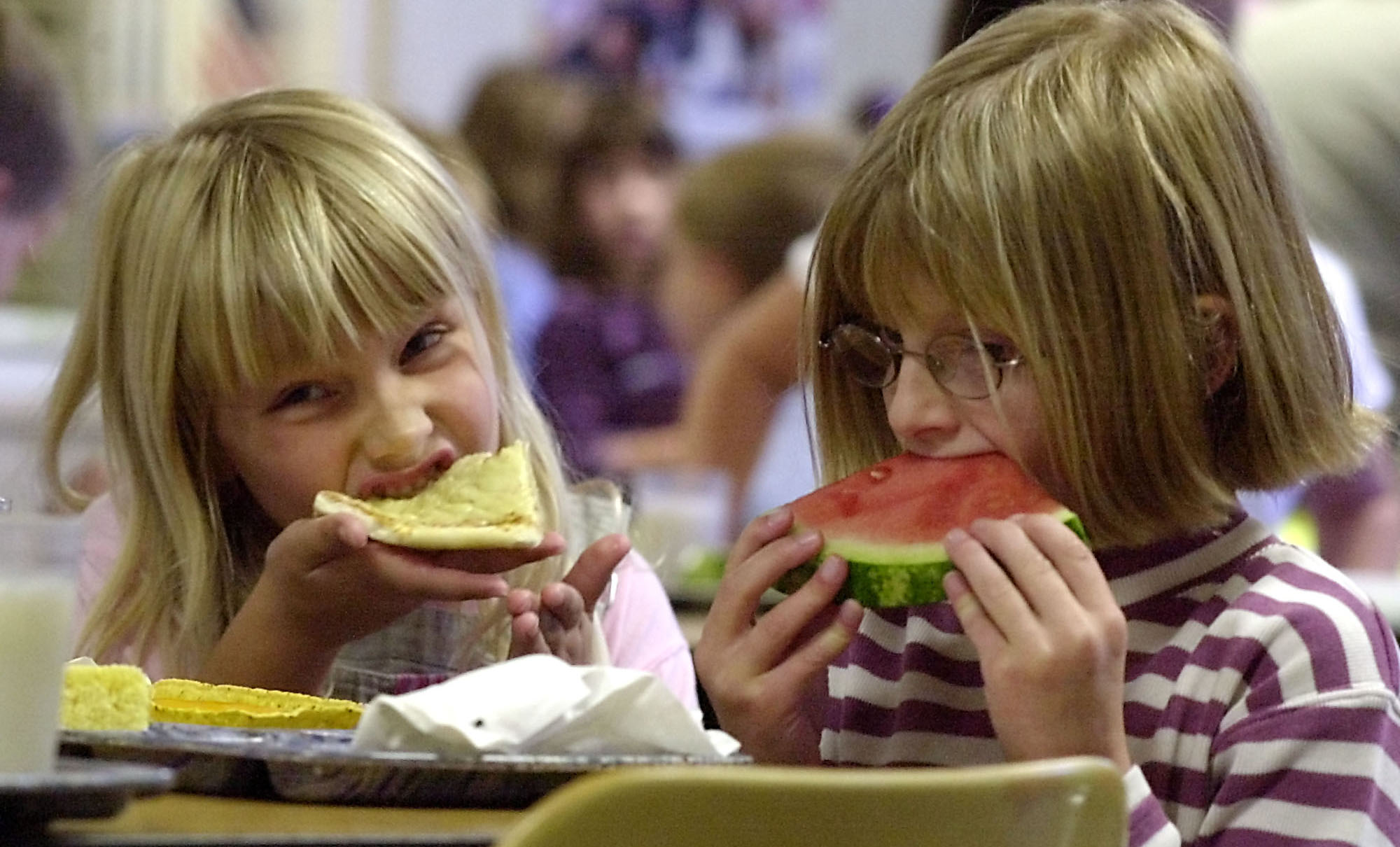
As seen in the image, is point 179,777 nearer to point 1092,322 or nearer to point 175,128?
point 1092,322

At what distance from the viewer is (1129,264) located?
163cm

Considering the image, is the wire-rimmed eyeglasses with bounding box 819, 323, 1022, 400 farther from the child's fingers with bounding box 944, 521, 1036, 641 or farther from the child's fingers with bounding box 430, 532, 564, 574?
the child's fingers with bounding box 430, 532, 564, 574

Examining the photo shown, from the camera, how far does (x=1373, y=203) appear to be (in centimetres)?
398

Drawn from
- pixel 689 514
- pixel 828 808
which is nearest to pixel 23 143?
pixel 689 514

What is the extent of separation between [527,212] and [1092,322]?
478 centimetres

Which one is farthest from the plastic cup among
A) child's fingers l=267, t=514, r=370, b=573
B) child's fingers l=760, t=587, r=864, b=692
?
child's fingers l=760, t=587, r=864, b=692

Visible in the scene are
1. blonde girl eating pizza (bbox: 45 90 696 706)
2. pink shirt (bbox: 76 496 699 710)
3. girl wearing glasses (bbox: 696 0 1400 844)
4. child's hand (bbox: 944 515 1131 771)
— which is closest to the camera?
child's hand (bbox: 944 515 1131 771)

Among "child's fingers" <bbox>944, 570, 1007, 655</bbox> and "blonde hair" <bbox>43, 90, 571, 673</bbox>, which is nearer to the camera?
"child's fingers" <bbox>944, 570, 1007, 655</bbox>

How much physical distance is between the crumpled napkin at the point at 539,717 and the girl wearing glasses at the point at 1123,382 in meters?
0.32

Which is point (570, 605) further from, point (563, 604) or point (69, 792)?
point (69, 792)

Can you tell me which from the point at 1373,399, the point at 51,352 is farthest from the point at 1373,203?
the point at 51,352

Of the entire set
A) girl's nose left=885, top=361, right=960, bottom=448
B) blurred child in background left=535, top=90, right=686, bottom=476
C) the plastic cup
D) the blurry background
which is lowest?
the plastic cup

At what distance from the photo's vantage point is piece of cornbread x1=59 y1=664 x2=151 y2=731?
48.2 inches

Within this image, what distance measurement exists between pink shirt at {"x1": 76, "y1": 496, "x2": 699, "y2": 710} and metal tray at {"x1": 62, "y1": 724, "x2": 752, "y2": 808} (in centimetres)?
85
